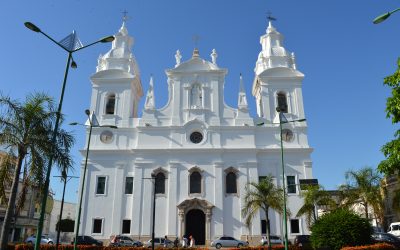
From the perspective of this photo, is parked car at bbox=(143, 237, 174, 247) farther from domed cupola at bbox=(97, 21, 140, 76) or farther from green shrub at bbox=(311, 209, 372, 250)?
domed cupola at bbox=(97, 21, 140, 76)

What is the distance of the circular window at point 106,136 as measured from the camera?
3850 cm

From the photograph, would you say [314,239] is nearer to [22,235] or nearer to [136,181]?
[136,181]

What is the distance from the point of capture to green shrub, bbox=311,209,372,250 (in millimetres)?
18406

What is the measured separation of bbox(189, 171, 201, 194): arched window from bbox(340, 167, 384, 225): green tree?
15.4m

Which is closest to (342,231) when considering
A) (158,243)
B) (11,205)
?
(11,205)

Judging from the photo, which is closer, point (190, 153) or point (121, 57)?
point (190, 153)

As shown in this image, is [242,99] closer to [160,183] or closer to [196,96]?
[196,96]

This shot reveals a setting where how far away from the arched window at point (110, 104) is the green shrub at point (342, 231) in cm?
2774

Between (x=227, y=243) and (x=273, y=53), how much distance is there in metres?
23.2

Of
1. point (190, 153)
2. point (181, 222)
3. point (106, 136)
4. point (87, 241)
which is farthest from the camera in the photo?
point (106, 136)

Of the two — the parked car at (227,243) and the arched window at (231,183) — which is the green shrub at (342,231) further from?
the arched window at (231,183)

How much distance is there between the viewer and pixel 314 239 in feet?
64.2

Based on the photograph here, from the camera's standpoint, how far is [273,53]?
140 ft

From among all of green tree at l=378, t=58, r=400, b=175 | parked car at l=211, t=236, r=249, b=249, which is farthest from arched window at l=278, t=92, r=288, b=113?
green tree at l=378, t=58, r=400, b=175
